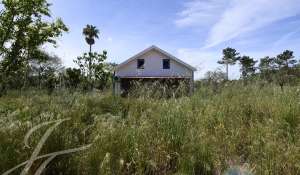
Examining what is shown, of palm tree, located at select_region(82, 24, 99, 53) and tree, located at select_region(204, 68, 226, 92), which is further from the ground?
palm tree, located at select_region(82, 24, 99, 53)

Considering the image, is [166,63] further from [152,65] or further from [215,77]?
[215,77]

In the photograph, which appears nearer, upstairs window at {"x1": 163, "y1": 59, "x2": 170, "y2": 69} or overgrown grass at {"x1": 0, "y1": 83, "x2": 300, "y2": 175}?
overgrown grass at {"x1": 0, "y1": 83, "x2": 300, "y2": 175}

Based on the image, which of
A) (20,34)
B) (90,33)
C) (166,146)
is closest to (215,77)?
(166,146)

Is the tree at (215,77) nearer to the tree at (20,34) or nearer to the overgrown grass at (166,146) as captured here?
the overgrown grass at (166,146)

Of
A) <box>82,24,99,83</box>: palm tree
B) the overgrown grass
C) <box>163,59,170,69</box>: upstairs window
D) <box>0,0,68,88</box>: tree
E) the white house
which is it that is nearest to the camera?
the overgrown grass

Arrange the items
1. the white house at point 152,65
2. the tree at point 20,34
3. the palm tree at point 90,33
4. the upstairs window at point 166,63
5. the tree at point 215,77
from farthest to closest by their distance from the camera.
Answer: the palm tree at point 90,33 → the upstairs window at point 166,63 → the white house at point 152,65 → the tree at point 20,34 → the tree at point 215,77

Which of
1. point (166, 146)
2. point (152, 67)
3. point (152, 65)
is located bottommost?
point (166, 146)

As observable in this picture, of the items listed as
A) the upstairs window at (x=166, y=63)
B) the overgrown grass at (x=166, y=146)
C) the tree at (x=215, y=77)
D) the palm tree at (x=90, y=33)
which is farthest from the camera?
the palm tree at (x=90, y=33)

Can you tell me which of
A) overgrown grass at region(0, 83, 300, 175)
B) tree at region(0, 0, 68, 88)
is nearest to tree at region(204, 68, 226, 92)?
overgrown grass at region(0, 83, 300, 175)

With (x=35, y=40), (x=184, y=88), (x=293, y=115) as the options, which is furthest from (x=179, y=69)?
(x=293, y=115)

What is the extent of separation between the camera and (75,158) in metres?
3.20

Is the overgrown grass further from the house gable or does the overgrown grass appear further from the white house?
the house gable

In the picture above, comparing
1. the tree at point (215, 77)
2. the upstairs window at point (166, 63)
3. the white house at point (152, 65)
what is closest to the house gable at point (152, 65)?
the white house at point (152, 65)

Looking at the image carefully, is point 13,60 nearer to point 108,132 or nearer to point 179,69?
point 108,132
